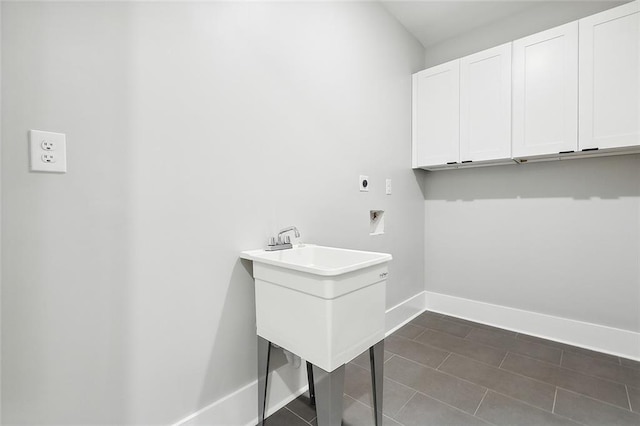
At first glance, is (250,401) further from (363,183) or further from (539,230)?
(539,230)

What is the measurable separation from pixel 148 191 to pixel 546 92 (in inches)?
104

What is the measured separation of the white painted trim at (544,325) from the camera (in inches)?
78.4

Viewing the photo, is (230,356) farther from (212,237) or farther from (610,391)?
(610,391)

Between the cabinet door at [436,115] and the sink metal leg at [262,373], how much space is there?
2.10 meters

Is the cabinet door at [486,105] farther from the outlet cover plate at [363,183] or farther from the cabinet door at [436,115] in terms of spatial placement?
the outlet cover plate at [363,183]

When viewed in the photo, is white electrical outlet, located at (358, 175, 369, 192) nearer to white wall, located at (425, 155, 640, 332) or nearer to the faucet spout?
the faucet spout

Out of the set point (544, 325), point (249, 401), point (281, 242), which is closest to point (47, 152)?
point (281, 242)

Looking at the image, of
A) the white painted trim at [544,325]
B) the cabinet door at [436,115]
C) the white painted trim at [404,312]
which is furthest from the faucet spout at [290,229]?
the white painted trim at [544,325]

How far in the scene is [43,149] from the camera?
0.85m

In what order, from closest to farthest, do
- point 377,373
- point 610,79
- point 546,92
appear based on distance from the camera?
1. point 377,373
2. point 610,79
3. point 546,92

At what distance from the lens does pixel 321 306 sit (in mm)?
1021

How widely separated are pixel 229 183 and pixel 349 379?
4.57 ft

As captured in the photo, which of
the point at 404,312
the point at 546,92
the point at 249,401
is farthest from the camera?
the point at 404,312

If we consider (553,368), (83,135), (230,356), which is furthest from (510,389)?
(83,135)
